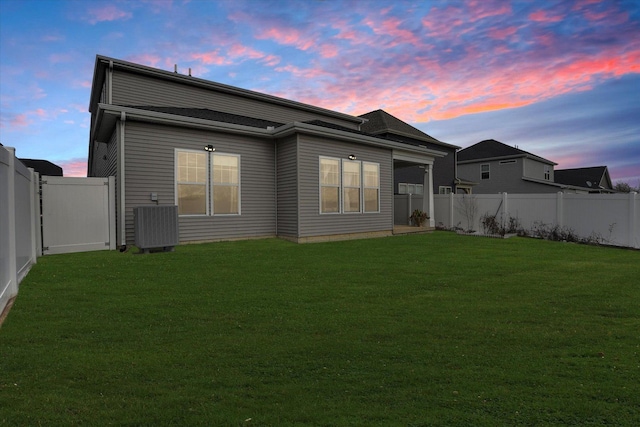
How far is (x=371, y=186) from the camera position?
13477mm

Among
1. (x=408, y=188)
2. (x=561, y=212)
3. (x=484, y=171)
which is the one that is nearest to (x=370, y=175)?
(x=561, y=212)

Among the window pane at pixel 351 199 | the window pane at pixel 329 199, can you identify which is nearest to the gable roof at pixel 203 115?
the window pane at pixel 329 199

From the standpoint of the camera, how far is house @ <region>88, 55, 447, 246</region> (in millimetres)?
9438

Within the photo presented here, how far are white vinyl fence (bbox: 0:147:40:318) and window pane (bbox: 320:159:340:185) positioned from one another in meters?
7.72

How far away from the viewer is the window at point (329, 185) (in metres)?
11.9

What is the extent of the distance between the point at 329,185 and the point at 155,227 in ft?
18.8

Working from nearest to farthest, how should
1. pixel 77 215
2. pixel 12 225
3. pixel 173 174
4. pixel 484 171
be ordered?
pixel 12 225 → pixel 77 215 → pixel 173 174 → pixel 484 171

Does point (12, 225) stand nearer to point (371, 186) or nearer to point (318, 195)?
point (318, 195)

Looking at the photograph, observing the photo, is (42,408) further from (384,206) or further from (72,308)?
(384,206)

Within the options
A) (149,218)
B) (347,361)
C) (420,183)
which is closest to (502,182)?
(420,183)

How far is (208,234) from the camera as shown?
10.6 metres

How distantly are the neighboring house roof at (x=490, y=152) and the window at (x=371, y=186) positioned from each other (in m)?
21.7

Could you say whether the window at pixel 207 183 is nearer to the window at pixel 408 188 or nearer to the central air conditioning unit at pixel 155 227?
the central air conditioning unit at pixel 155 227

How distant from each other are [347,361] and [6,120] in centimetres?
2300
